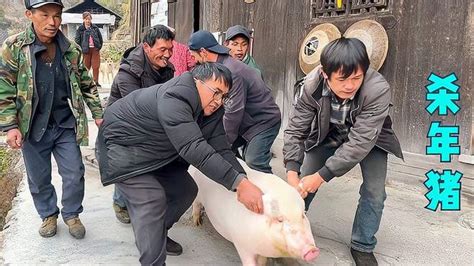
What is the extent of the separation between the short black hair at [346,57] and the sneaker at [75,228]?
88.9 inches

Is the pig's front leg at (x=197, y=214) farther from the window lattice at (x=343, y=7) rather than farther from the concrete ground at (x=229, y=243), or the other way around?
the window lattice at (x=343, y=7)

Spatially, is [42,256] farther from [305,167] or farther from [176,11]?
[176,11]

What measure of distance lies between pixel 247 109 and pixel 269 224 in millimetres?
1578

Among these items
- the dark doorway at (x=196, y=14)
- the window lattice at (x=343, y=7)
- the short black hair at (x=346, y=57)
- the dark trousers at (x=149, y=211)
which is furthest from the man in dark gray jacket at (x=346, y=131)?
the dark doorway at (x=196, y=14)

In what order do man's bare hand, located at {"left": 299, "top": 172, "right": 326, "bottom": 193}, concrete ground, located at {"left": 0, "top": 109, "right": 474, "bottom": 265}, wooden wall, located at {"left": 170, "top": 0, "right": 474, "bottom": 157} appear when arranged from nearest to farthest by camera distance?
man's bare hand, located at {"left": 299, "top": 172, "right": 326, "bottom": 193}
concrete ground, located at {"left": 0, "top": 109, "right": 474, "bottom": 265}
wooden wall, located at {"left": 170, "top": 0, "right": 474, "bottom": 157}

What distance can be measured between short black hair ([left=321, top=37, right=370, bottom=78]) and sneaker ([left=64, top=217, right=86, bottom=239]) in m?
2.26

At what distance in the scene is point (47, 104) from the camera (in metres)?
3.49

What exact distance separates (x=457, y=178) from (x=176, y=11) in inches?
239

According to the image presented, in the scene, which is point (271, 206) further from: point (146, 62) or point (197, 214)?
point (146, 62)

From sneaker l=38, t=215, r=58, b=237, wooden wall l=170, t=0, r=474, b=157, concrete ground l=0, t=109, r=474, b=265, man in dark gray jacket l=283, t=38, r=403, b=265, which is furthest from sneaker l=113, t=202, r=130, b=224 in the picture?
wooden wall l=170, t=0, r=474, b=157

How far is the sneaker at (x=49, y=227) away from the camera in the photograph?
3.67 metres

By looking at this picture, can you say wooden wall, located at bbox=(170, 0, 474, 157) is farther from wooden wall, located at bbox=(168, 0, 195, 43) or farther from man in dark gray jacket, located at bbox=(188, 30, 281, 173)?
wooden wall, located at bbox=(168, 0, 195, 43)

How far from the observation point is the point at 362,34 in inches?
200

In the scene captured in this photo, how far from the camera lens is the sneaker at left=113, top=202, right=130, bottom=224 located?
13.3 feet
